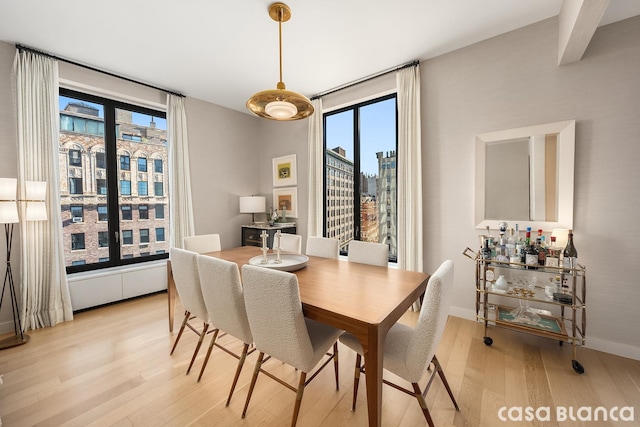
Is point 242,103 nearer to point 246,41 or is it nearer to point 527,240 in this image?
point 246,41

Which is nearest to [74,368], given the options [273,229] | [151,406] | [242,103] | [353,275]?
[151,406]

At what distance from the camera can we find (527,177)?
242 centimetres

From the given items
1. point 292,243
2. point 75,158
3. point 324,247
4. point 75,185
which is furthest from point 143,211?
point 324,247

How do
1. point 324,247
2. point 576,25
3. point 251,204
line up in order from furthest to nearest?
point 251,204, point 324,247, point 576,25

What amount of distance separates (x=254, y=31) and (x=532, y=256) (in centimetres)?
326

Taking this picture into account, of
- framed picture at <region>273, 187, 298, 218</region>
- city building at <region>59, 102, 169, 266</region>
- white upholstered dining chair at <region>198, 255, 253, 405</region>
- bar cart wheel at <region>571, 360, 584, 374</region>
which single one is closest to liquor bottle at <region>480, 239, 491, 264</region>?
bar cart wheel at <region>571, 360, 584, 374</region>

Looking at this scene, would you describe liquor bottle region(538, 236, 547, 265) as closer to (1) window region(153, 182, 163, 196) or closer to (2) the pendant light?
(2) the pendant light

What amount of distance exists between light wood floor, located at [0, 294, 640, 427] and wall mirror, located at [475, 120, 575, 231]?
1.15 meters

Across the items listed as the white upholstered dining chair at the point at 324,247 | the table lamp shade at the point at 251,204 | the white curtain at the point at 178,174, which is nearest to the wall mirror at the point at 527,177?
the white upholstered dining chair at the point at 324,247

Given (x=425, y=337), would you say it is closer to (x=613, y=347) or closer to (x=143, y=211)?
(x=613, y=347)

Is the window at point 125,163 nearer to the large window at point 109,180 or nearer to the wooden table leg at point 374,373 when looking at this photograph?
the large window at point 109,180

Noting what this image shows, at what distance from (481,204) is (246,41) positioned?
296 centimetres

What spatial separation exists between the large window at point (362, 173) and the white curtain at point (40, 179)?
324cm

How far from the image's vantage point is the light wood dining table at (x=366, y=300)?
115 centimetres
